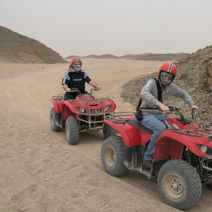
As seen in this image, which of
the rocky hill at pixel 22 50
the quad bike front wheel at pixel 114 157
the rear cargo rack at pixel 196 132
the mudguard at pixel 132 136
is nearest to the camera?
the rear cargo rack at pixel 196 132

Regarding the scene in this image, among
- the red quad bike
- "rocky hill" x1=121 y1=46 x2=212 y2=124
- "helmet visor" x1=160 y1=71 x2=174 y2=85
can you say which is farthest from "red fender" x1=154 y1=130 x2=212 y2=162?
"rocky hill" x1=121 y1=46 x2=212 y2=124

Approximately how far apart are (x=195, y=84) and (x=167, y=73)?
287 inches

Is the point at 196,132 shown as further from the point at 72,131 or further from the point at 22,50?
the point at 22,50

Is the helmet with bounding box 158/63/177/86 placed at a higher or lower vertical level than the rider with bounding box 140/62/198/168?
higher

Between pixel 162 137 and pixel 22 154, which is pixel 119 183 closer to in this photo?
pixel 162 137

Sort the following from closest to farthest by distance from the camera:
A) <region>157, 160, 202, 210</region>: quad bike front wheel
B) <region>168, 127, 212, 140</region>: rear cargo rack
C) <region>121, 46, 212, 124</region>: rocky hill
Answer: <region>157, 160, 202, 210</region>: quad bike front wheel → <region>168, 127, 212, 140</region>: rear cargo rack → <region>121, 46, 212, 124</region>: rocky hill

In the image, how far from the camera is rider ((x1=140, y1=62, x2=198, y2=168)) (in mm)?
4047

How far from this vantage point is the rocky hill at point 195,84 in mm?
8858

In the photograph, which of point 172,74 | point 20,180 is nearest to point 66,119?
point 20,180

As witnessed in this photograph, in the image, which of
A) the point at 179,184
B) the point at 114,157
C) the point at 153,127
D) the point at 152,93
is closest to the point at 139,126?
the point at 153,127

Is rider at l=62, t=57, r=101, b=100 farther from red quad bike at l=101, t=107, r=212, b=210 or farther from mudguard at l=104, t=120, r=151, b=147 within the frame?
mudguard at l=104, t=120, r=151, b=147

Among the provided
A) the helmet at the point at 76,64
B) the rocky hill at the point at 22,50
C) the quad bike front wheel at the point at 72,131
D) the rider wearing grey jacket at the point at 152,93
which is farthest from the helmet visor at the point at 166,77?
the rocky hill at the point at 22,50

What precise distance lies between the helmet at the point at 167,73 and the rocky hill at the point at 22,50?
124 ft

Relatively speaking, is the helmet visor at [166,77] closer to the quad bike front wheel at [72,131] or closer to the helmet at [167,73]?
the helmet at [167,73]
